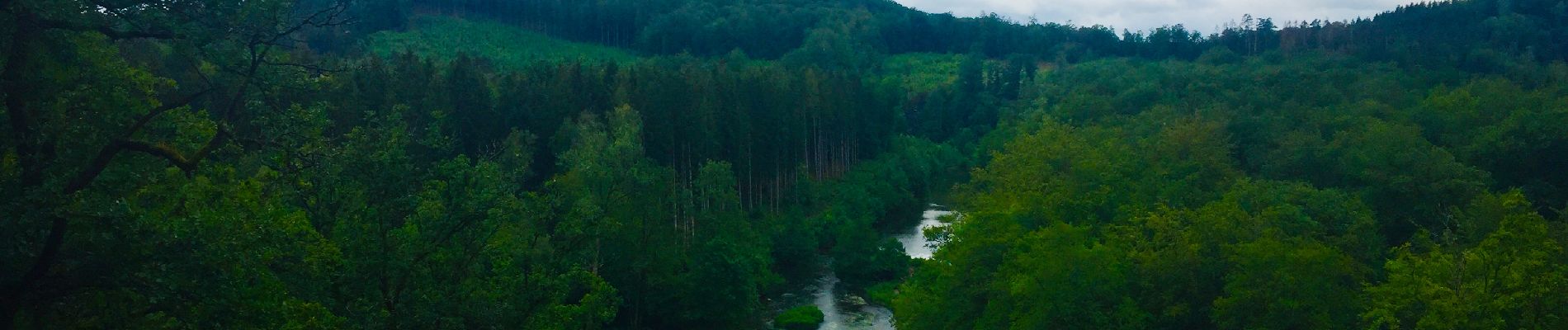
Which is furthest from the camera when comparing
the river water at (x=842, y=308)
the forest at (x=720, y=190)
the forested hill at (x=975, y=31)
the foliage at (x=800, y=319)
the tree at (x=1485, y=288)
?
the forested hill at (x=975, y=31)

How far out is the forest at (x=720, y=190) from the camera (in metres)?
13.4

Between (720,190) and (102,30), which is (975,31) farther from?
(102,30)

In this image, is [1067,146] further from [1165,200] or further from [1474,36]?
[1474,36]

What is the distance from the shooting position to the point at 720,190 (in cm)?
5409

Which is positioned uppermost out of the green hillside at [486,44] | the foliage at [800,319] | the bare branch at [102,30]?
the green hillside at [486,44]

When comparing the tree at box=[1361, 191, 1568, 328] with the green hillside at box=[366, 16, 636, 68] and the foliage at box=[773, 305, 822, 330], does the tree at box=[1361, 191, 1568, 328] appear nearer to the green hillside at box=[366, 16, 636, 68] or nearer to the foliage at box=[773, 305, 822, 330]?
the foliage at box=[773, 305, 822, 330]

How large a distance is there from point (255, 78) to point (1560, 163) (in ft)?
169

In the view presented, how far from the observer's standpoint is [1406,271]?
25.7 m

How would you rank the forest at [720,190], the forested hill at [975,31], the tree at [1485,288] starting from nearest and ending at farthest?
the forest at [720,190]
the tree at [1485,288]
the forested hill at [975,31]

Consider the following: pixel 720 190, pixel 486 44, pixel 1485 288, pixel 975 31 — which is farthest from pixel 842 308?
pixel 975 31

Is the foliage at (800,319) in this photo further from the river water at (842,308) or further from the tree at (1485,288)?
the tree at (1485,288)

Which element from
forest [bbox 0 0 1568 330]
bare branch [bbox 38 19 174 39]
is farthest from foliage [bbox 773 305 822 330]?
bare branch [bbox 38 19 174 39]

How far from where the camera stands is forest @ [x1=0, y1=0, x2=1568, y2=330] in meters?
13.4

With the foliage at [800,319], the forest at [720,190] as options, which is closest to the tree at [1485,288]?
the forest at [720,190]
